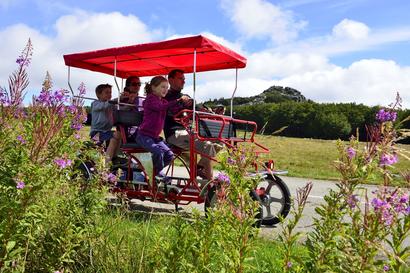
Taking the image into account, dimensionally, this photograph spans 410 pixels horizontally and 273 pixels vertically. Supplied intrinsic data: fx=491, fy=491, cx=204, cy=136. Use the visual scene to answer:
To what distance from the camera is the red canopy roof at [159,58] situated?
6582 mm

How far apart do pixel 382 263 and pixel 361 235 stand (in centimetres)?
14

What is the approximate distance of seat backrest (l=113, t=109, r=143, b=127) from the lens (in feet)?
23.0

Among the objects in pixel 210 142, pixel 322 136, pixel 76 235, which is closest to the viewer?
pixel 76 235

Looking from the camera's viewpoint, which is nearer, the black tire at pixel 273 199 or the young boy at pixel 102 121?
the black tire at pixel 273 199

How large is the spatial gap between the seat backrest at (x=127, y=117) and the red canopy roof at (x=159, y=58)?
2.89 ft

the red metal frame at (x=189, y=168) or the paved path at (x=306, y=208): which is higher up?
the red metal frame at (x=189, y=168)

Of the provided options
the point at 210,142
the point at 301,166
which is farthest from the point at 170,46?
the point at 301,166

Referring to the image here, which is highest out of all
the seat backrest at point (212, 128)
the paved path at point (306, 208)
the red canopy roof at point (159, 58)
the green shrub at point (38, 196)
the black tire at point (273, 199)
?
the red canopy roof at point (159, 58)

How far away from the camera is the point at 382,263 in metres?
2.09

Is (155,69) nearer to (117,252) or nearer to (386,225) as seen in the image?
(117,252)

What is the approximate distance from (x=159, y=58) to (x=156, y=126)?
7.45ft

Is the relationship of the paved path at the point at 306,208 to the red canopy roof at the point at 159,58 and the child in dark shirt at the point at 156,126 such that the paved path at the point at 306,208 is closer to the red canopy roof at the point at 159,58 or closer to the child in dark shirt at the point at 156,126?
the child in dark shirt at the point at 156,126

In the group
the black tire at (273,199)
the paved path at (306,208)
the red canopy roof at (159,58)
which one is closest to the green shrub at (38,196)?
the paved path at (306,208)

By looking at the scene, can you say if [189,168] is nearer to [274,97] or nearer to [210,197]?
[210,197]
